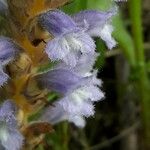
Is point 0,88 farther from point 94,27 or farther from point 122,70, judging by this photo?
point 122,70

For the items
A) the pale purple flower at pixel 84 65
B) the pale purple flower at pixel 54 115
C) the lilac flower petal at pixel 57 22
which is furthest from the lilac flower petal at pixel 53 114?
the lilac flower petal at pixel 57 22

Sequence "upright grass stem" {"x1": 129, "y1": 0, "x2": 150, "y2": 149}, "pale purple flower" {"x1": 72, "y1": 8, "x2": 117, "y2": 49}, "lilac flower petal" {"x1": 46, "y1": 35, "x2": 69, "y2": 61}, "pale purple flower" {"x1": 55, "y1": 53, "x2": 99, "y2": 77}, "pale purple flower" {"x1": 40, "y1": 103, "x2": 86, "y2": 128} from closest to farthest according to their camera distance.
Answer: "lilac flower petal" {"x1": 46, "y1": 35, "x2": 69, "y2": 61} < "pale purple flower" {"x1": 72, "y1": 8, "x2": 117, "y2": 49} < "pale purple flower" {"x1": 55, "y1": 53, "x2": 99, "y2": 77} < "pale purple flower" {"x1": 40, "y1": 103, "x2": 86, "y2": 128} < "upright grass stem" {"x1": 129, "y1": 0, "x2": 150, "y2": 149}

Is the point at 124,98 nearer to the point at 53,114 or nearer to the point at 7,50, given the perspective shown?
the point at 53,114

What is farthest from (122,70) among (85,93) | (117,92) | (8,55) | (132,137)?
(8,55)

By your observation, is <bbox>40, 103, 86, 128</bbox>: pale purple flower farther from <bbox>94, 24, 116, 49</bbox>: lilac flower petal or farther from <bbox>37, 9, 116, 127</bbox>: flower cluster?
<bbox>94, 24, 116, 49</bbox>: lilac flower petal

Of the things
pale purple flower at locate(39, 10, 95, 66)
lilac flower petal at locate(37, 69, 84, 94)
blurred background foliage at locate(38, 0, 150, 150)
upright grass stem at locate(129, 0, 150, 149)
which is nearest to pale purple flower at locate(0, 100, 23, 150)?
lilac flower petal at locate(37, 69, 84, 94)

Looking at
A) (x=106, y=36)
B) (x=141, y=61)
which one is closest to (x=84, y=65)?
(x=106, y=36)

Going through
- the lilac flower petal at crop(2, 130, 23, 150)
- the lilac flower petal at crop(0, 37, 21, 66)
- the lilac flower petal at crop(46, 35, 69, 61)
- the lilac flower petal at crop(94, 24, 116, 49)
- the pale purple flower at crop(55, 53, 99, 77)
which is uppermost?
the lilac flower petal at crop(94, 24, 116, 49)
